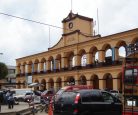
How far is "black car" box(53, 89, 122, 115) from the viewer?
18109 millimetres

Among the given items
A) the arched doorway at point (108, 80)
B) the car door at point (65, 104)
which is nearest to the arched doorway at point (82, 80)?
the arched doorway at point (108, 80)

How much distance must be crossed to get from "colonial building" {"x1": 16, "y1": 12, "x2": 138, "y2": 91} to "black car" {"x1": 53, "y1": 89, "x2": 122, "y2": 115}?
87.1 feet

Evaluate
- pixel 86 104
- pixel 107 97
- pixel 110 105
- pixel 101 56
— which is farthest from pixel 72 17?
pixel 86 104

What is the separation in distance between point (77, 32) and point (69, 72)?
6.41 metres

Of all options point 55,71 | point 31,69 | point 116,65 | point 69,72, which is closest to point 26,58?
point 31,69

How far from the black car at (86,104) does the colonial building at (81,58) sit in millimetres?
26562

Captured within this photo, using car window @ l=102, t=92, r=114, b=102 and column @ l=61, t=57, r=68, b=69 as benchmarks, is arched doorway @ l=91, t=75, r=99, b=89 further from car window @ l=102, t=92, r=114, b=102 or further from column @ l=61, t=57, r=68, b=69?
car window @ l=102, t=92, r=114, b=102

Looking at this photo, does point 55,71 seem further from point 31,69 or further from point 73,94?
point 73,94

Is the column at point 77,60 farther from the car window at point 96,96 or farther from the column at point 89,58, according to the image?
the car window at point 96,96

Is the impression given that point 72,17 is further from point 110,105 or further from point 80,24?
point 110,105

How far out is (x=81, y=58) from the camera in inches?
2286

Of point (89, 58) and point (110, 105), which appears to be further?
point (89, 58)

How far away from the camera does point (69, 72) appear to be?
192ft

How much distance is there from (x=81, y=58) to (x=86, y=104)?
39.8 m
